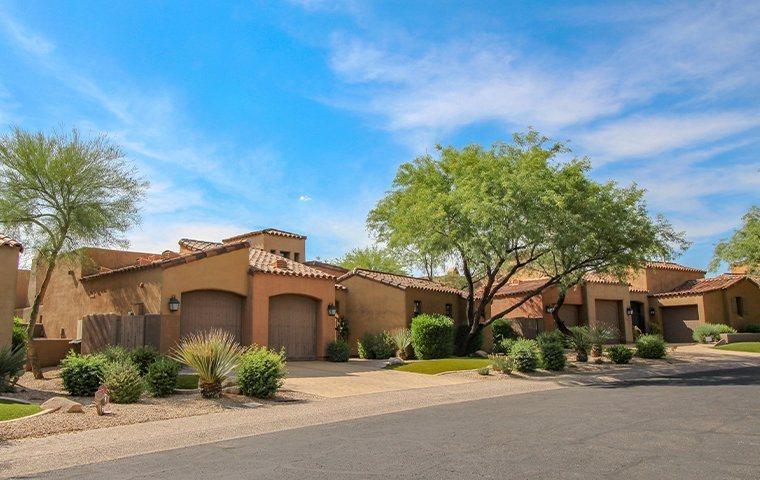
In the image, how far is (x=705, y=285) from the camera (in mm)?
39562

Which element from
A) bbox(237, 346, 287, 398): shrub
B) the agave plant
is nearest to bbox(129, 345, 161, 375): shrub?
the agave plant

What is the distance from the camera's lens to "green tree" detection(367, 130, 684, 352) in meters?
20.4

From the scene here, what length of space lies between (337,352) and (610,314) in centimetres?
2142

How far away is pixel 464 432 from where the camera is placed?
374 inches

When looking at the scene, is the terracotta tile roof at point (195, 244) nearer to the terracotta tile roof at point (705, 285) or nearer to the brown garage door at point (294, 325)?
the brown garage door at point (294, 325)

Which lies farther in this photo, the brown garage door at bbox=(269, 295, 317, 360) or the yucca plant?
the yucca plant

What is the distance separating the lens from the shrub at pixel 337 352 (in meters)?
24.3

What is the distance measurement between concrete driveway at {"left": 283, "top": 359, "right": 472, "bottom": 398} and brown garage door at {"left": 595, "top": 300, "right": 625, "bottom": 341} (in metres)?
19.7

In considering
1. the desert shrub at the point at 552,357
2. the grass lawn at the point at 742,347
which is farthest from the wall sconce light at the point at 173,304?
the grass lawn at the point at 742,347

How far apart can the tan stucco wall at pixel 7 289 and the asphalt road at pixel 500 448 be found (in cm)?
810

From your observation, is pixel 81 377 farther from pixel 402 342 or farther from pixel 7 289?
pixel 402 342

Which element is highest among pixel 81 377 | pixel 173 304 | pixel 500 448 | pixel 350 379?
pixel 173 304

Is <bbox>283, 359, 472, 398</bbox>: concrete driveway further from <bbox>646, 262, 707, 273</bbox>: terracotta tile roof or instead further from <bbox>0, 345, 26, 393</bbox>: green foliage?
<bbox>646, 262, 707, 273</bbox>: terracotta tile roof

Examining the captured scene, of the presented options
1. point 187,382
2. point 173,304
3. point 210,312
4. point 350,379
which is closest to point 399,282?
point 210,312
